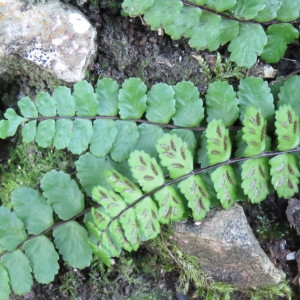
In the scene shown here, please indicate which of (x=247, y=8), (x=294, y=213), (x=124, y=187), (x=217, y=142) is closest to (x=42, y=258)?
(x=124, y=187)

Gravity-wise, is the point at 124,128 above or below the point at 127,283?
above

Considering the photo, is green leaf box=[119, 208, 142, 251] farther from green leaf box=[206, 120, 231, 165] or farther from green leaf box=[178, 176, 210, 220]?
green leaf box=[206, 120, 231, 165]

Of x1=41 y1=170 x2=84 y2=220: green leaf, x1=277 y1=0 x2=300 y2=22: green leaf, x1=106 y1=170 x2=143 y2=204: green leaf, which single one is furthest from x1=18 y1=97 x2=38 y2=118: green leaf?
x1=277 y1=0 x2=300 y2=22: green leaf

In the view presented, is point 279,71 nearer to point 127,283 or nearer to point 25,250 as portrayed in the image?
point 127,283

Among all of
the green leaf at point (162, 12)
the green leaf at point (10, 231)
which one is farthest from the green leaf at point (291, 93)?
the green leaf at point (10, 231)

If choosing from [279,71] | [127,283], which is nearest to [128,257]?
[127,283]

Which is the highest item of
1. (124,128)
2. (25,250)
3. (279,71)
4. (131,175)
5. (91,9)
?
(91,9)

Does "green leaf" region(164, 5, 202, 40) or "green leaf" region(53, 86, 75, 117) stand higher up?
"green leaf" region(164, 5, 202, 40)
